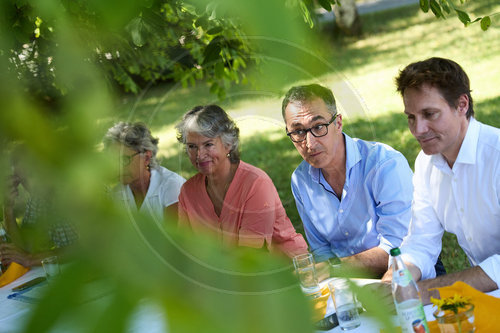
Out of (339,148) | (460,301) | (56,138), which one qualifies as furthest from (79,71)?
(339,148)

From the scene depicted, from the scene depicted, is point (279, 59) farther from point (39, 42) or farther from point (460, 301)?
point (460, 301)

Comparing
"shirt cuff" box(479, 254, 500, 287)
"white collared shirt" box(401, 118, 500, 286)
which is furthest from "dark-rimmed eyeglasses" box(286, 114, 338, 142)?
"shirt cuff" box(479, 254, 500, 287)

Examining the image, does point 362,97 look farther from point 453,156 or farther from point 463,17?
point 453,156

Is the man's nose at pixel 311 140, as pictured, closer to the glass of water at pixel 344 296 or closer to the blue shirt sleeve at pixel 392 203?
the blue shirt sleeve at pixel 392 203

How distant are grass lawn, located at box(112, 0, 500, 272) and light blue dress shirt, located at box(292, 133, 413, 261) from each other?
0.28 meters

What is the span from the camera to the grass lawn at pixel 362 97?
0.34 meters

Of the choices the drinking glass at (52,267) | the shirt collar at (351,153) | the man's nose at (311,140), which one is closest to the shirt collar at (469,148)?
the shirt collar at (351,153)

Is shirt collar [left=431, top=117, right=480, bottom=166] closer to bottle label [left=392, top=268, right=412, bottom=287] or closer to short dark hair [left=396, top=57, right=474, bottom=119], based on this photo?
short dark hair [left=396, top=57, right=474, bottom=119]

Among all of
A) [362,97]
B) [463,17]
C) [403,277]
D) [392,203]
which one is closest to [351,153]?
[392,203]

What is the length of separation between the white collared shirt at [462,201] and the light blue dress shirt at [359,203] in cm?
11

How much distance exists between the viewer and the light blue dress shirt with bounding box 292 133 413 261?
2.21 meters

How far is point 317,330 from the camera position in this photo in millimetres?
261

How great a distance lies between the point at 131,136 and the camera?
322mm

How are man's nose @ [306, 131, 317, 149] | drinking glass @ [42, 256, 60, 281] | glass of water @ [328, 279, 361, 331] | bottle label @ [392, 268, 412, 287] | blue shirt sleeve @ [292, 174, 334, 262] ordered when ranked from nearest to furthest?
drinking glass @ [42, 256, 60, 281], glass of water @ [328, 279, 361, 331], bottle label @ [392, 268, 412, 287], man's nose @ [306, 131, 317, 149], blue shirt sleeve @ [292, 174, 334, 262]
